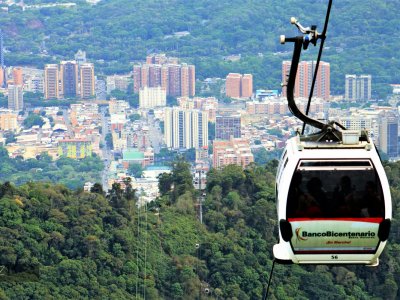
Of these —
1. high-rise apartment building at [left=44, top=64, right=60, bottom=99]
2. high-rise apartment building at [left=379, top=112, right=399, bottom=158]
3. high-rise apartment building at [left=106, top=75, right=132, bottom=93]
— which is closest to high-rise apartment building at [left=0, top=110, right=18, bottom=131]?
high-rise apartment building at [left=44, top=64, right=60, bottom=99]

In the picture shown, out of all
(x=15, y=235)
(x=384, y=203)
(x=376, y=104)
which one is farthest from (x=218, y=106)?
(x=384, y=203)

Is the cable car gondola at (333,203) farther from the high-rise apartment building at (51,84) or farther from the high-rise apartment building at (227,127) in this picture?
the high-rise apartment building at (51,84)

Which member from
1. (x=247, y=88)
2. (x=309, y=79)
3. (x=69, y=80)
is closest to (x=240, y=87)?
(x=247, y=88)

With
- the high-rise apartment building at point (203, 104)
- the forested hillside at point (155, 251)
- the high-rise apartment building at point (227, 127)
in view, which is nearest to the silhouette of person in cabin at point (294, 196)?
the forested hillside at point (155, 251)

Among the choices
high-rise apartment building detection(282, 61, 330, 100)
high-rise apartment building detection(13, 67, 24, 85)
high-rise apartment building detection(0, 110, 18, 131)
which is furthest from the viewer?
high-rise apartment building detection(13, 67, 24, 85)

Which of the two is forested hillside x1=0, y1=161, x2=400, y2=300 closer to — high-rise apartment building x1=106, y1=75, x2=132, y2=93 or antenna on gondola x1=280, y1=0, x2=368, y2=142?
antenna on gondola x1=280, y1=0, x2=368, y2=142

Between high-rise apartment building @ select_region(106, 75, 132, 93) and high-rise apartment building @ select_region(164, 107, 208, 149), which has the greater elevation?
high-rise apartment building @ select_region(106, 75, 132, 93)

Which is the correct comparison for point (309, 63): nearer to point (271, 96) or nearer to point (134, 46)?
point (271, 96)
